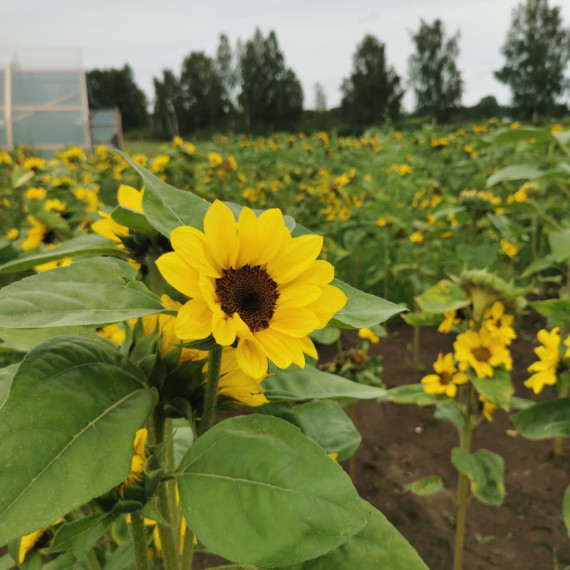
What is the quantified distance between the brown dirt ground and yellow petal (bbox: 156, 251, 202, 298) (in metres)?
1.08

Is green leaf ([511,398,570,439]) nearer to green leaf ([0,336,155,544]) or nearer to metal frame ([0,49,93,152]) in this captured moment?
green leaf ([0,336,155,544])

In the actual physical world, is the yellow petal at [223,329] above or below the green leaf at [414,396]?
above

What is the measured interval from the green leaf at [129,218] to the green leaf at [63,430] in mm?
109

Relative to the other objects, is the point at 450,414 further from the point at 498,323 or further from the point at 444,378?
the point at 498,323

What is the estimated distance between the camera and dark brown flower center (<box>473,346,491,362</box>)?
45.3 inches

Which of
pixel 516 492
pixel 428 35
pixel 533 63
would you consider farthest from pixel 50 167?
pixel 428 35

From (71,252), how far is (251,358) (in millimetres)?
192

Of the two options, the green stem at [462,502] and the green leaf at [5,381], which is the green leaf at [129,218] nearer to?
the green leaf at [5,381]

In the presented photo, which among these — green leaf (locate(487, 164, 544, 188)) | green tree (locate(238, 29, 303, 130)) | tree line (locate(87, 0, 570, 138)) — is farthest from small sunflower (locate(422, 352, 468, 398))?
green tree (locate(238, 29, 303, 130))

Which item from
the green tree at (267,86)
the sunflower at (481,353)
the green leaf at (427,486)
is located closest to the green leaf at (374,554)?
the sunflower at (481,353)

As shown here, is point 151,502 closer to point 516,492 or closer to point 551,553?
point 551,553

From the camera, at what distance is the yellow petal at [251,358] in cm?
38

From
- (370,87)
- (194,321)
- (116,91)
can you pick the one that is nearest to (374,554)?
(194,321)

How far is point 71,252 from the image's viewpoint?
0.47 meters
